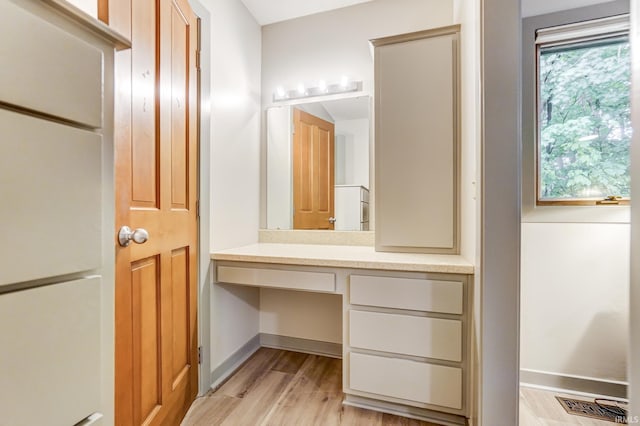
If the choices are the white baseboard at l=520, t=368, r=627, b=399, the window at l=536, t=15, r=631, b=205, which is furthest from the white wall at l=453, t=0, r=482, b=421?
the white baseboard at l=520, t=368, r=627, b=399

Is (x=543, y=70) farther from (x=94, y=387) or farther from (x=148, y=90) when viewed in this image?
(x=94, y=387)

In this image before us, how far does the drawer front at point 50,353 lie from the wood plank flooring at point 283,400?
115cm

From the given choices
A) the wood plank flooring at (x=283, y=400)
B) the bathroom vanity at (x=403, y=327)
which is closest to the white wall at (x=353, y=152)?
the bathroom vanity at (x=403, y=327)

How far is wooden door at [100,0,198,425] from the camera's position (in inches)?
39.8

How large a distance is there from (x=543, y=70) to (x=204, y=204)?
230 centimetres

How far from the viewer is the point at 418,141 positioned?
1.78 metres

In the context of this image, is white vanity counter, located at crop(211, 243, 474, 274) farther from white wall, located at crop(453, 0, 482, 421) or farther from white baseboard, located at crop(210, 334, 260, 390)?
white baseboard, located at crop(210, 334, 260, 390)

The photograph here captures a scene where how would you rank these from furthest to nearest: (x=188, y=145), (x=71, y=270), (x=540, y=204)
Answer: (x=540, y=204) → (x=188, y=145) → (x=71, y=270)

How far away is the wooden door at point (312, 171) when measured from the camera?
2383 millimetres

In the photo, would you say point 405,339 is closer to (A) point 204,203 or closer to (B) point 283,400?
(B) point 283,400

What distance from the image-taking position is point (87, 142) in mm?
633

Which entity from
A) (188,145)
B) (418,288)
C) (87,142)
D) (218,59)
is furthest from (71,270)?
(218,59)

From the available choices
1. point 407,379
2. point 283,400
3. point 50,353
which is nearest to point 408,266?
point 407,379

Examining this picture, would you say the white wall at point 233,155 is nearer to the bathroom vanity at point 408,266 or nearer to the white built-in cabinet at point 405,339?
the bathroom vanity at point 408,266
